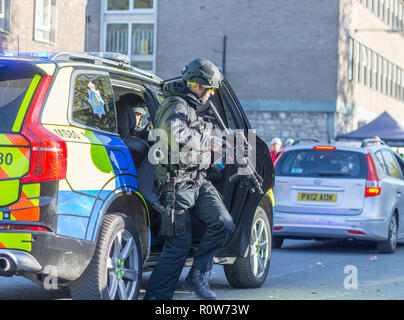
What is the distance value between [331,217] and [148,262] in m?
5.62

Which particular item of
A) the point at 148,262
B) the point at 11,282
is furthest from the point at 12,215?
the point at 11,282

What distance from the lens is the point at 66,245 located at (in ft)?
18.4

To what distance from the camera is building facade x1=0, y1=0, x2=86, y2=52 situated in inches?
824

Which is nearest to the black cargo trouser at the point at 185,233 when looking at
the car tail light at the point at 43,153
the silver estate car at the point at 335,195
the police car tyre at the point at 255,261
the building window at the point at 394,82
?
the police car tyre at the point at 255,261

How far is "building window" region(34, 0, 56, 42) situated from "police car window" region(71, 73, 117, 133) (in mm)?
16004

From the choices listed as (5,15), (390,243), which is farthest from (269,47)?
(390,243)

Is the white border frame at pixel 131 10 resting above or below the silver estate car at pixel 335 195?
above

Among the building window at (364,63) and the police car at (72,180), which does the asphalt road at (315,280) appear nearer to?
the police car at (72,180)

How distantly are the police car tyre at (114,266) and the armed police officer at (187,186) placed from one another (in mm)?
197

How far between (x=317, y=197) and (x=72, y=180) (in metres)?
7.09

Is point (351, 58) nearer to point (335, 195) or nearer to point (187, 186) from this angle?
point (335, 195)

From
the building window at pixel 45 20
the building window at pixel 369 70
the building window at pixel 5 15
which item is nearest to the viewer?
the building window at pixel 5 15

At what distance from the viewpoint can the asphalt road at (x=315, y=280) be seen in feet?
26.1
